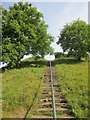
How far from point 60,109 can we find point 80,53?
15792mm

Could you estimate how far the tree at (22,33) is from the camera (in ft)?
51.8

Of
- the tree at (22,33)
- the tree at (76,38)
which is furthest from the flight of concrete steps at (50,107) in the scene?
the tree at (76,38)

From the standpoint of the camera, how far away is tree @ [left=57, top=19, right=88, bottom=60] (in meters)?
20.9

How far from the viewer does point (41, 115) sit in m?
5.74

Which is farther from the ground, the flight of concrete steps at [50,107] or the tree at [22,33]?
the tree at [22,33]

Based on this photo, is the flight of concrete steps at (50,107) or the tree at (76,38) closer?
the flight of concrete steps at (50,107)

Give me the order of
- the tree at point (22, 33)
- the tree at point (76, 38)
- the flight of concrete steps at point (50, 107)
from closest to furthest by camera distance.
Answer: the flight of concrete steps at point (50, 107)
the tree at point (22, 33)
the tree at point (76, 38)

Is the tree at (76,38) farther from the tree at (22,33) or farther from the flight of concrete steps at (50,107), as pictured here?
the flight of concrete steps at (50,107)

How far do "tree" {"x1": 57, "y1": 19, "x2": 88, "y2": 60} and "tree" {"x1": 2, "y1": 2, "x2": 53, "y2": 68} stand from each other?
342 cm

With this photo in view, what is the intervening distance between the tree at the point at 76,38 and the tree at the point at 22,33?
3.42 metres

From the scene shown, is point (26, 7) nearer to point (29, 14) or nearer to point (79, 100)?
point (29, 14)

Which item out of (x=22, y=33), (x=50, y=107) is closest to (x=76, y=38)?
(x=22, y=33)

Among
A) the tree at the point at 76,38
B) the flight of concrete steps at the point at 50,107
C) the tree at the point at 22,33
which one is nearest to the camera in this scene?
the flight of concrete steps at the point at 50,107

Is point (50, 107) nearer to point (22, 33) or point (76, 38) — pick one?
point (22, 33)
